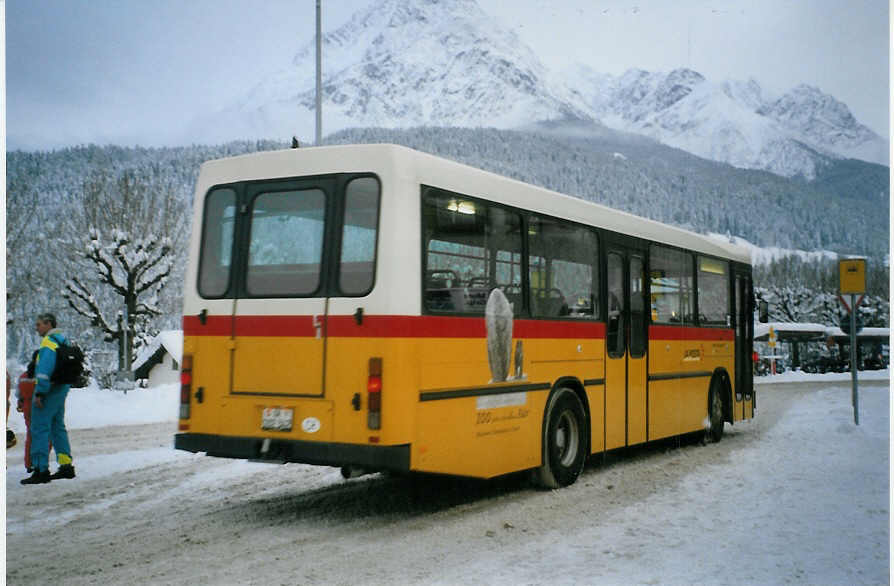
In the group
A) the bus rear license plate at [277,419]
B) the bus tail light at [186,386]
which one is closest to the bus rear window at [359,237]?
the bus rear license plate at [277,419]

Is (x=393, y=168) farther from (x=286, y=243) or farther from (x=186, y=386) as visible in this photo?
(x=186, y=386)

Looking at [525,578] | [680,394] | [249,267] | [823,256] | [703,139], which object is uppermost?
[703,139]

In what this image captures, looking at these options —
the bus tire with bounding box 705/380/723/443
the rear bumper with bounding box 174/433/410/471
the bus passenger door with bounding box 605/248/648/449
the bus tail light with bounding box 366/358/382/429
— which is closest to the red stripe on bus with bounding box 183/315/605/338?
the bus tail light with bounding box 366/358/382/429

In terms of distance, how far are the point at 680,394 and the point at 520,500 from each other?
458cm

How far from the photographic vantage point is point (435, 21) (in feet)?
197

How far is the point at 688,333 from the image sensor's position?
13633 mm

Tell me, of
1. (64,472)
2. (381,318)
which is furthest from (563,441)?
(64,472)

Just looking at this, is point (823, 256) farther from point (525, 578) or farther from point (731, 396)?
point (525, 578)

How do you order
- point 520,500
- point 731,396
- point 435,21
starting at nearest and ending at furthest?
1. point 520,500
2. point 731,396
3. point 435,21

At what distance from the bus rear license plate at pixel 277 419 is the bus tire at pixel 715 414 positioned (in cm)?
826

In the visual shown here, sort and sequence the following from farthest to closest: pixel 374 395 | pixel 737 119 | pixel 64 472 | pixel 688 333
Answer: pixel 737 119
pixel 688 333
pixel 64 472
pixel 374 395

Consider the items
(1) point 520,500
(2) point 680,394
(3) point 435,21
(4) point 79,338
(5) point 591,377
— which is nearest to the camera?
(1) point 520,500

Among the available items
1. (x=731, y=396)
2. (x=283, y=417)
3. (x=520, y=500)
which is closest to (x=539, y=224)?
(x=520, y=500)

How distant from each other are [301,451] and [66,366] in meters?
4.00
